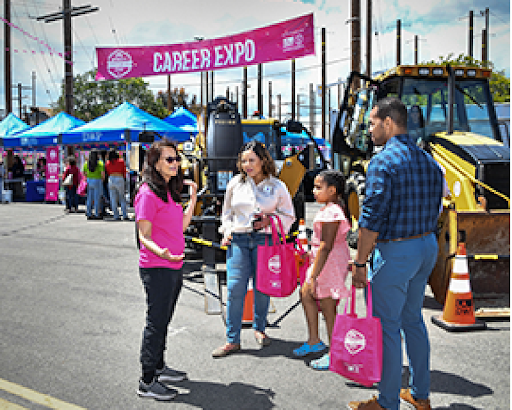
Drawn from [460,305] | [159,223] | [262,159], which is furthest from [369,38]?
[159,223]

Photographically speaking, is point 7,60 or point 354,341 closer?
point 354,341

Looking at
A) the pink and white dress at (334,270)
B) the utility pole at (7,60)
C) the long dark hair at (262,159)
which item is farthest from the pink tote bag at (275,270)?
the utility pole at (7,60)

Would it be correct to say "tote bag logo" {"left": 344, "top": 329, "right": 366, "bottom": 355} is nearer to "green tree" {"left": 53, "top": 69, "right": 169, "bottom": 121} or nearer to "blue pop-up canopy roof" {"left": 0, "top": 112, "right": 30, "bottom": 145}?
"blue pop-up canopy roof" {"left": 0, "top": 112, "right": 30, "bottom": 145}

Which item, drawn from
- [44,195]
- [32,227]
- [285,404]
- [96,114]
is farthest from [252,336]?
[96,114]

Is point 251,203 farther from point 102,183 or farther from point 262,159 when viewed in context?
point 102,183

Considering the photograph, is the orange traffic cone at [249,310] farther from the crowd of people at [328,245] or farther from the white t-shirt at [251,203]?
the white t-shirt at [251,203]

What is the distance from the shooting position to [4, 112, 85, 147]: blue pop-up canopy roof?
20.3 meters

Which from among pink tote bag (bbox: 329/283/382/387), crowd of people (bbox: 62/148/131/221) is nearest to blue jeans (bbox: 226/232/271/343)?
pink tote bag (bbox: 329/283/382/387)

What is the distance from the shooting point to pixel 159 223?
377cm

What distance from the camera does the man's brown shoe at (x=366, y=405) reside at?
333cm

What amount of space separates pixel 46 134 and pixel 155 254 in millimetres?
18692

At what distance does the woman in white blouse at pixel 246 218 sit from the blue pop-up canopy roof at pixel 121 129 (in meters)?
13.2

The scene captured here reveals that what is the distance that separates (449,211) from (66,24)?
2261 cm

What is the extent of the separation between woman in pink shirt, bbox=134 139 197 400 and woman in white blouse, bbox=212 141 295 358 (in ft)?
2.64
